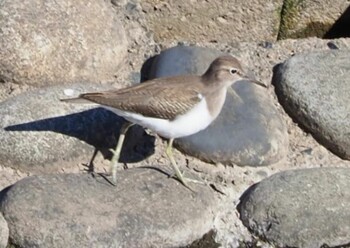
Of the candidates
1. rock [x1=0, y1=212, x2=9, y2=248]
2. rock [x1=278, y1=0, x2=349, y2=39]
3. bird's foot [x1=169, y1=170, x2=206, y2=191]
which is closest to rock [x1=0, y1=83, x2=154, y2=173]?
bird's foot [x1=169, y1=170, x2=206, y2=191]

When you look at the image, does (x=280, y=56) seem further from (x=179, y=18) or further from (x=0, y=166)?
(x=0, y=166)

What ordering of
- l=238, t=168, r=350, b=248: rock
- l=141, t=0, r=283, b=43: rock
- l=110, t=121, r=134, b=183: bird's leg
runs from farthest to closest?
1. l=141, t=0, r=283, b=43: rock
2. l=110, t=121, r=134, b=183: bird's leg
3. l=238, t=168, r=350, b=248: rock

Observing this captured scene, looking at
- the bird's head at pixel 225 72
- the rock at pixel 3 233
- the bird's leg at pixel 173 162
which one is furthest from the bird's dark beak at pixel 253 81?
the rock at pixel 3 233

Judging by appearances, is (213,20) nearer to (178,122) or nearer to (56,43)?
(56,43)

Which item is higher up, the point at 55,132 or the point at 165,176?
the point at 55,132

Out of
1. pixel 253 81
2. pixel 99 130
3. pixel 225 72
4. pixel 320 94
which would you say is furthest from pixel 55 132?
pixel 320 94

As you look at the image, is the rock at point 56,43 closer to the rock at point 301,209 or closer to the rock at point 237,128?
the rock at point 237,128

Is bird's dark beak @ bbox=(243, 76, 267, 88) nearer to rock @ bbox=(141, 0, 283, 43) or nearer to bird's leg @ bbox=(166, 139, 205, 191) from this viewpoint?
bird's leg @ bbox=(166, 139, 205, 191)
